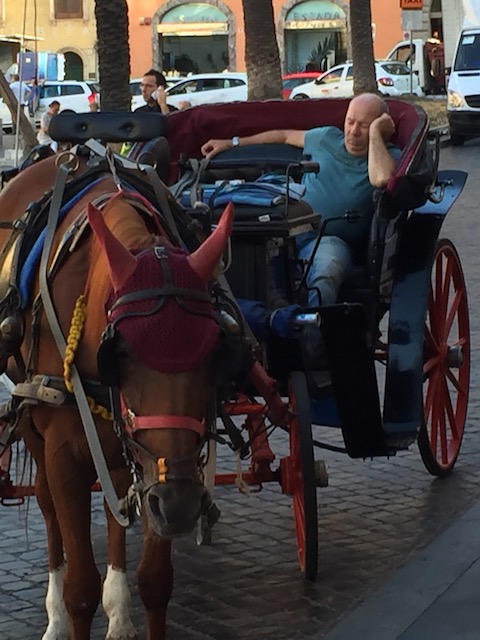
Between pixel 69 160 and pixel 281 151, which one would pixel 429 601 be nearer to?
pixel 69 160

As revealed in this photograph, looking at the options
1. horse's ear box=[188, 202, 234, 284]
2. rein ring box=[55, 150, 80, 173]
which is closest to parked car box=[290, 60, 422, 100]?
rein ring box=[55, 150, 80, 173]

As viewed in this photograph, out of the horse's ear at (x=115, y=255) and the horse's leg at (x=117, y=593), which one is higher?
the horse's ear at (x=115, y=255)

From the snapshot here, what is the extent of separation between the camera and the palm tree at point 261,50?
28.1 meters

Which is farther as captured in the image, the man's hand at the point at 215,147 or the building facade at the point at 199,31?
the building facade at the point at 199,31

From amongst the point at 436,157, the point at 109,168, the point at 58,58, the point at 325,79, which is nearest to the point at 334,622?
the point at 109,168

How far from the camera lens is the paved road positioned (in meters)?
5.14

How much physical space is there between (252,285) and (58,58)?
153 feet

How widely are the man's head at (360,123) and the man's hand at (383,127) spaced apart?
0.20 ft

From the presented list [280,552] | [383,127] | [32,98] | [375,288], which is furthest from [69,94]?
[280,552]

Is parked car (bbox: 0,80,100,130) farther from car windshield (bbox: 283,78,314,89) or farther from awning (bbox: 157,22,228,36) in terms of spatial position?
awning (bbox: 157,22,228,36)

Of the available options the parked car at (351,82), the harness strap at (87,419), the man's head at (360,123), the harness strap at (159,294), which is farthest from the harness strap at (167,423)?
the parked car at (351,82)

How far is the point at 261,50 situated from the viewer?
2880 cm

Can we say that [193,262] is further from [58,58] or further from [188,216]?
[58,58]

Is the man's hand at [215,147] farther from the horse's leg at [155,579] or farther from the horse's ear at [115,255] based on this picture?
the horse's ear at [115,255]
